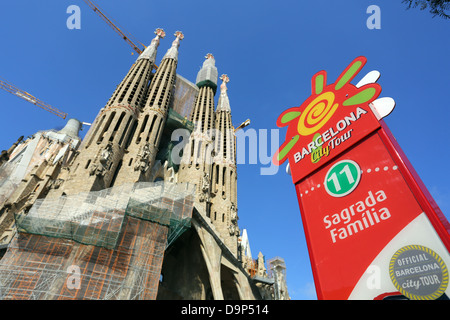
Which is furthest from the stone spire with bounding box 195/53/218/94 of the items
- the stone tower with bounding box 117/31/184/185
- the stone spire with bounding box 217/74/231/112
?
the stone tower with bounding box 117/31/184/185

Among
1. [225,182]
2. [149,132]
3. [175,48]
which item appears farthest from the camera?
[175,48]

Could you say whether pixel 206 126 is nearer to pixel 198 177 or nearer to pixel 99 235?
pixel 198 177

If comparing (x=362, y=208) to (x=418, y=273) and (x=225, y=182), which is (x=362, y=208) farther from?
(x=225, y=182)

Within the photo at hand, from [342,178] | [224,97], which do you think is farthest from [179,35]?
[342,178]

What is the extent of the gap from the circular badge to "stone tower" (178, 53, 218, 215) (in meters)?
26.2

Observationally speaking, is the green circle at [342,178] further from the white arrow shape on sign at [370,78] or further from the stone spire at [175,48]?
the stone spire at [175,48]

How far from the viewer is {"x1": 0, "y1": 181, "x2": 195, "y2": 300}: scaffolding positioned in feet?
44.7

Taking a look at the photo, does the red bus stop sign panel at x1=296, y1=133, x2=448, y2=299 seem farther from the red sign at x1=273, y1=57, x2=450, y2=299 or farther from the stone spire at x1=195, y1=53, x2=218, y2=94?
the stone spire at x1=195, y1=53, x2=218, y2=94

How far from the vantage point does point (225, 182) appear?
1502 inches

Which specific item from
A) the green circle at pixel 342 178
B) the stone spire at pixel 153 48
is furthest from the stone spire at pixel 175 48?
the green circle at pixel 342 178

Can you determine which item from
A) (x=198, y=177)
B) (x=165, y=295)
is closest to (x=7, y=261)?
(x=165, y=295)

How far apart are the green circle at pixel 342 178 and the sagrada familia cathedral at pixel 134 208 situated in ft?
42.7

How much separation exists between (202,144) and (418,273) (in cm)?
3567
